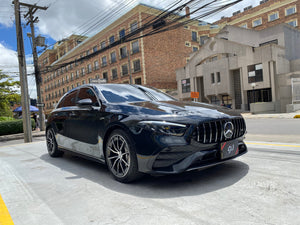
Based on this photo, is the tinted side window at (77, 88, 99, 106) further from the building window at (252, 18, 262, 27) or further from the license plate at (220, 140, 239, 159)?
the building window at (252, 18, 262, 27)

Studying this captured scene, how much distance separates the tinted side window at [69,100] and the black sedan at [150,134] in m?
0.73

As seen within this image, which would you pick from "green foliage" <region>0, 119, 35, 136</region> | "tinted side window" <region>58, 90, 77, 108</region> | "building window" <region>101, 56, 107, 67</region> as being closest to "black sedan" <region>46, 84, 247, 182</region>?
"tinted side window" <region>58, 90, 77, 108</region>

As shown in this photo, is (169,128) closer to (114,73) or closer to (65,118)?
(65,118)

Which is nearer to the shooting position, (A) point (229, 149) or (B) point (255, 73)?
(A) point (229, 149)

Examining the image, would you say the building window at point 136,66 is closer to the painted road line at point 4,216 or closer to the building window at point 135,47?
the building window at point 135,47

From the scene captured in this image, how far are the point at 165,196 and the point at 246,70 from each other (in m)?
28.8

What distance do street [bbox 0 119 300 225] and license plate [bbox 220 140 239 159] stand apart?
12.7 inches

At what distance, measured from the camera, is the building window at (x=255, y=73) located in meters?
27.7

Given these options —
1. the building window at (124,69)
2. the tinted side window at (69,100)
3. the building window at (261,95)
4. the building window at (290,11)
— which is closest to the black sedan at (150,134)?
the tinted side window at (69,100)

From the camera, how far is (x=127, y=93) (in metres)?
4.16

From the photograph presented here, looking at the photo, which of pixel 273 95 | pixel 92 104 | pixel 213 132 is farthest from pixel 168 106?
pixel 273 95

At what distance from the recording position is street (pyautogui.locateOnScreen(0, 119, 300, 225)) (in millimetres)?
2254

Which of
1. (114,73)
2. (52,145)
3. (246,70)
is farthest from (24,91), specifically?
(114,73)

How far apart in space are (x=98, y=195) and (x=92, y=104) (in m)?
1.55
